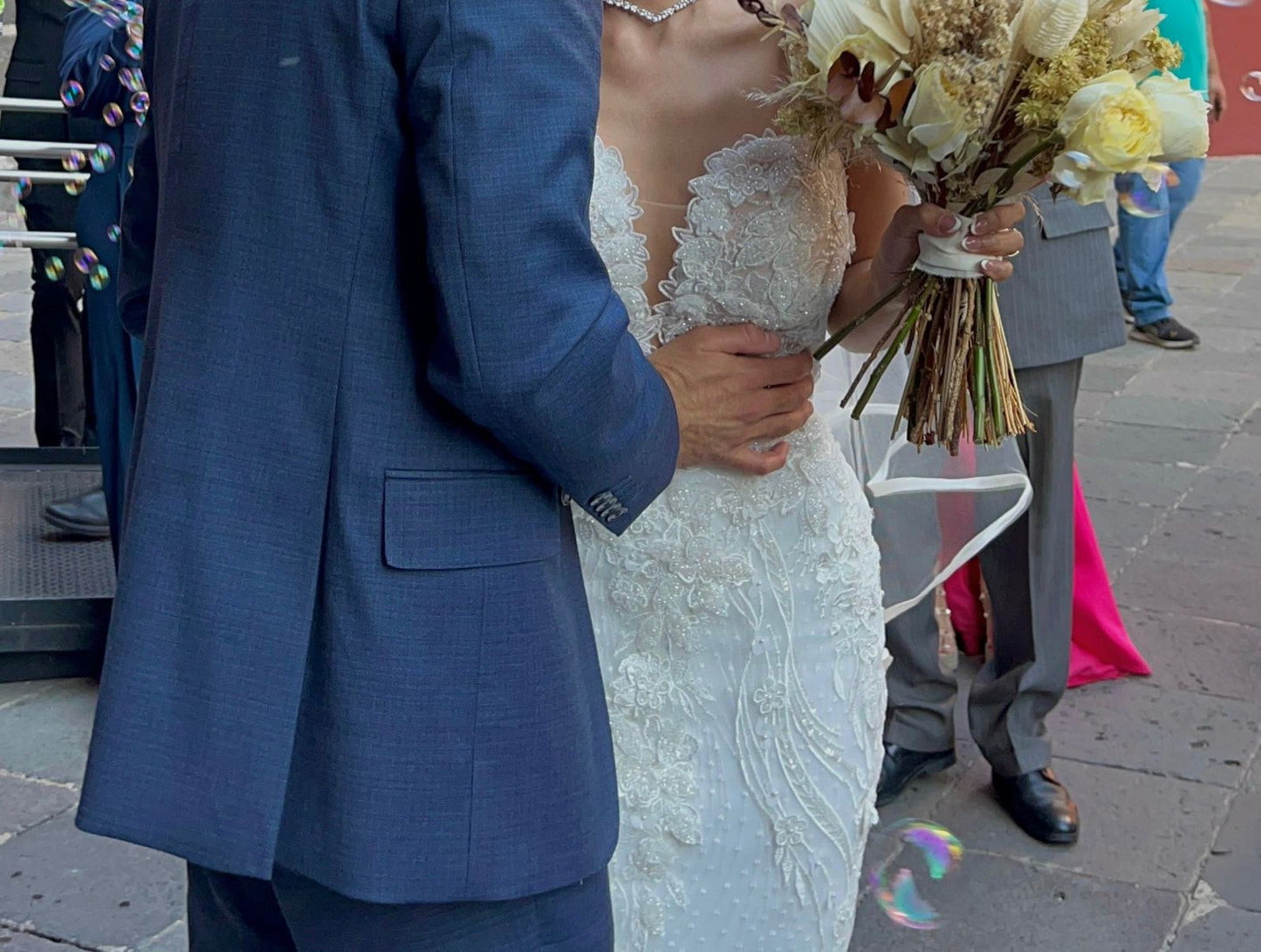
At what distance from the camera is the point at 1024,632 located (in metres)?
3.49

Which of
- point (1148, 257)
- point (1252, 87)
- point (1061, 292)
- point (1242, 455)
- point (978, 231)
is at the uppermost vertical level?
point (978, 231)

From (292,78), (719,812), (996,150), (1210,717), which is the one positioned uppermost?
(292,78)

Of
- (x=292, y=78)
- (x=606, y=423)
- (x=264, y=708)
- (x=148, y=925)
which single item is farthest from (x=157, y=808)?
(x=148, y=925)

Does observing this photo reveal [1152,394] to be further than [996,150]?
Yes

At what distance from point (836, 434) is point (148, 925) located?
1610 mm

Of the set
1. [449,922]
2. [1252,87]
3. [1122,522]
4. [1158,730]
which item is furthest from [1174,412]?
[449,922]

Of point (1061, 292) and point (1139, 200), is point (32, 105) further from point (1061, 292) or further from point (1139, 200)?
point (1139, 200)

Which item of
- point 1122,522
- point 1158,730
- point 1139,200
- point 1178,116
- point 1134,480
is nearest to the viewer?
point 1178,116

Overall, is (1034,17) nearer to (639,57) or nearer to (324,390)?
(639,57)

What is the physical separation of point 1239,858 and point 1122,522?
7.20ft

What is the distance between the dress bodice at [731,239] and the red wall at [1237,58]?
570 centimetres

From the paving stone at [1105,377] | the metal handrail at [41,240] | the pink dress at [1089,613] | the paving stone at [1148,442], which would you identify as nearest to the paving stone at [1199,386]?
the paving stone at [1105,377]

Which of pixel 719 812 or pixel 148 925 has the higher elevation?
pixel 719 812

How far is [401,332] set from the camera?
1.41 m
